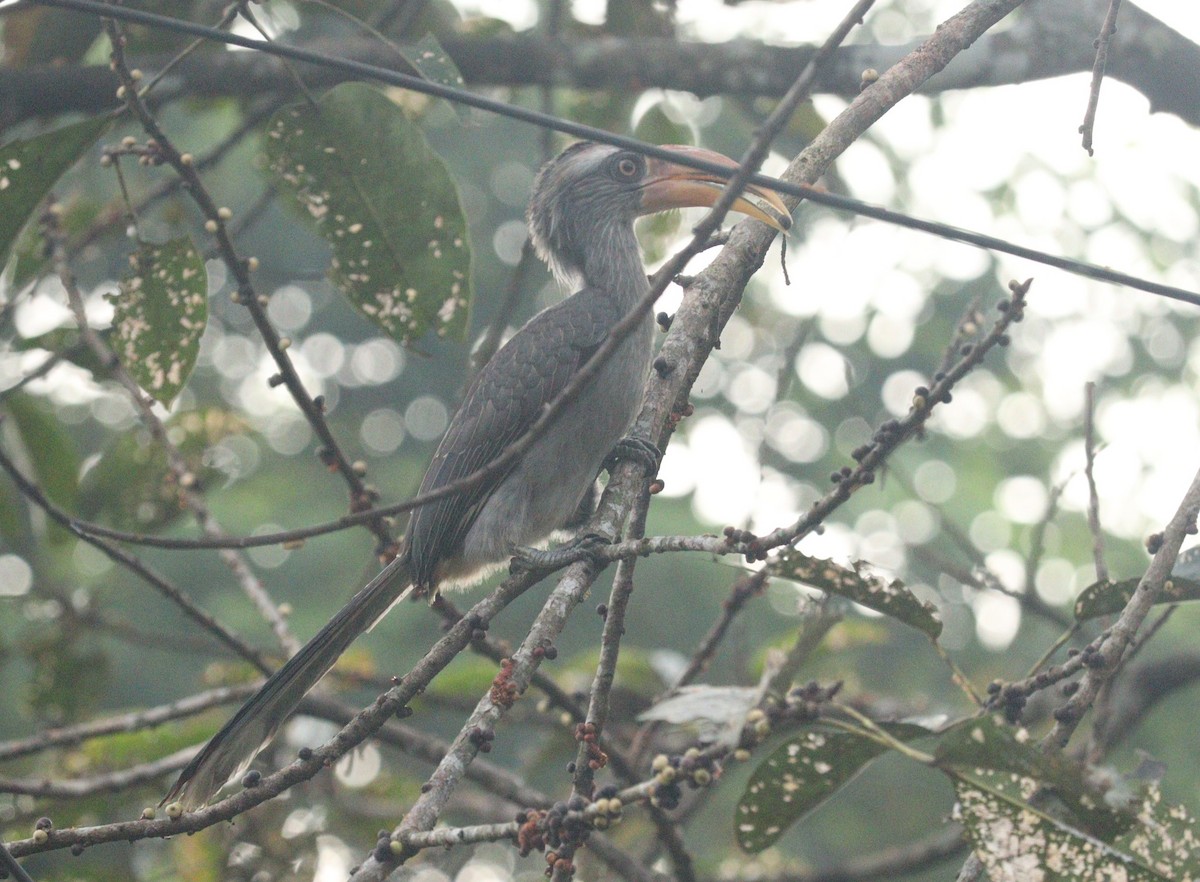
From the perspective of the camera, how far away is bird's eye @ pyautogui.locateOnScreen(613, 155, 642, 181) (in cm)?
436

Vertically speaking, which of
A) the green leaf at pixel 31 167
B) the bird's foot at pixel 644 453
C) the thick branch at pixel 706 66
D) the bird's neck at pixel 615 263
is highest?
the thick branch at pixel 706 66

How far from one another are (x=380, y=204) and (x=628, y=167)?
1.43 meters

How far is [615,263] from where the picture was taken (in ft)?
13.8

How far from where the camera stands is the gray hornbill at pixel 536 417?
9.70 feet

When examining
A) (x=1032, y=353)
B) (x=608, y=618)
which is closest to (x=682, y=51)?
(x=608, y=618)

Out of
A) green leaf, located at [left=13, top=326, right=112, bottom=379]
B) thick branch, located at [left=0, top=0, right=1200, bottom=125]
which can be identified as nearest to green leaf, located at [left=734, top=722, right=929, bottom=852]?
green leaf, located at [left=13, top=326, right=112, bottom=379]

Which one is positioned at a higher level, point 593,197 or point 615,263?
point 593,197

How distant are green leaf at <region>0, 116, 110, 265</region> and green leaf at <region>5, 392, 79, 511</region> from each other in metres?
1.32

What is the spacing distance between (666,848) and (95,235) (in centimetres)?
300

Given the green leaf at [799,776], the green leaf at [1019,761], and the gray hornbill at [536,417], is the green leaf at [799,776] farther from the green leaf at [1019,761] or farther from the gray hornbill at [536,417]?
the gray hornbill at [536,417]

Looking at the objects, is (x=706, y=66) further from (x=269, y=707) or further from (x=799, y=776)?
(x=799, y=776)

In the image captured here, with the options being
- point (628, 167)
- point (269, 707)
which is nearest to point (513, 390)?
point (628, 167)

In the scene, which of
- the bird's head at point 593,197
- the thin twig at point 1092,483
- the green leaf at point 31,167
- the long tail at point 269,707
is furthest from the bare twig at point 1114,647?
the green leaf at point 31,167

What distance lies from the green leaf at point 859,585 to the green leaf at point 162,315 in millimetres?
1636
